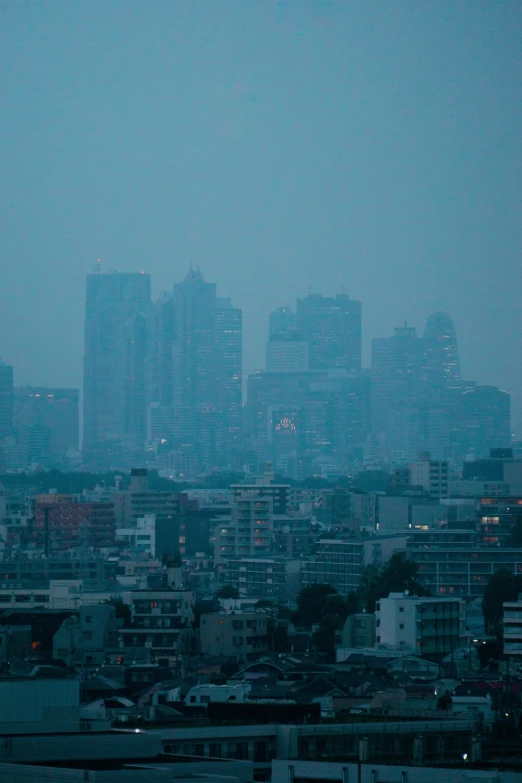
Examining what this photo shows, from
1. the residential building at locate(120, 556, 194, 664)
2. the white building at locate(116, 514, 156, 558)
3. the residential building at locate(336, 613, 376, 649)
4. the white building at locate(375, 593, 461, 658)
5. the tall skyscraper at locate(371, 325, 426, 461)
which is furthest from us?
the tall skyscraper at locate(371, 325, 426, 461)

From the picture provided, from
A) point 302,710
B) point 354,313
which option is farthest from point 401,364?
point 302,710

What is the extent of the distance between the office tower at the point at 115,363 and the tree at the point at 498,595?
98.8 metres

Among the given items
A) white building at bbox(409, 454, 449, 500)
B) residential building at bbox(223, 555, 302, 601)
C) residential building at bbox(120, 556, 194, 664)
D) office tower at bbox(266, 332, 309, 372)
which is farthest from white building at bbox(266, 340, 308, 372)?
residential building at bbox(120, 556, 194, 664)

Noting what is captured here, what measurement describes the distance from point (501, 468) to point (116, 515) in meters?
16.7

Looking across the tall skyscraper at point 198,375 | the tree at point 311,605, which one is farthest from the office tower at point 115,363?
the tree at point 311,605

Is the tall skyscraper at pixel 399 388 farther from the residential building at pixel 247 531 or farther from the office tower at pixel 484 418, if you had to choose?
the residential building at pixel 247 531

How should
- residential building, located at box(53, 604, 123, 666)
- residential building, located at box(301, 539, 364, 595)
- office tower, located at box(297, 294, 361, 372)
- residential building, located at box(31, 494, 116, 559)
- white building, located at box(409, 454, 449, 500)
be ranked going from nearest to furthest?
residential building, located at box(53, 604, 123, 666), residential building, located at box(301, 539, 364, 595), residential building, located at box(31, 494, 116, 559), white building, located at box(409, 454, 449, 500), office tower, located at box(297, 294, 361, 372)

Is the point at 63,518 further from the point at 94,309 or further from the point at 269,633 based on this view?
the point at 94,309

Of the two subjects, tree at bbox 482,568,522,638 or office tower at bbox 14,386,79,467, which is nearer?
tree at bbox 482,568,522,638

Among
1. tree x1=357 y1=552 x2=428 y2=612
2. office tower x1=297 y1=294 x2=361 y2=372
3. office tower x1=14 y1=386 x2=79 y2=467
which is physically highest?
office tower x1=297 y1=294 x2=361 y2=372

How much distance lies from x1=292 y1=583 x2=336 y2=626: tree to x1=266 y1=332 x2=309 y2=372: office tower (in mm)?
117430

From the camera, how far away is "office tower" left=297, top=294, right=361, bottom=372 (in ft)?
495

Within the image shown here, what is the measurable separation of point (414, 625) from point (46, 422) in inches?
4245

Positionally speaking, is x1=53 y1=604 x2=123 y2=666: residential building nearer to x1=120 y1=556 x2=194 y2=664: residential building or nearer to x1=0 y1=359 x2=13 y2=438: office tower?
x1=120 y1=556 x2=194 y2=664: residential building
